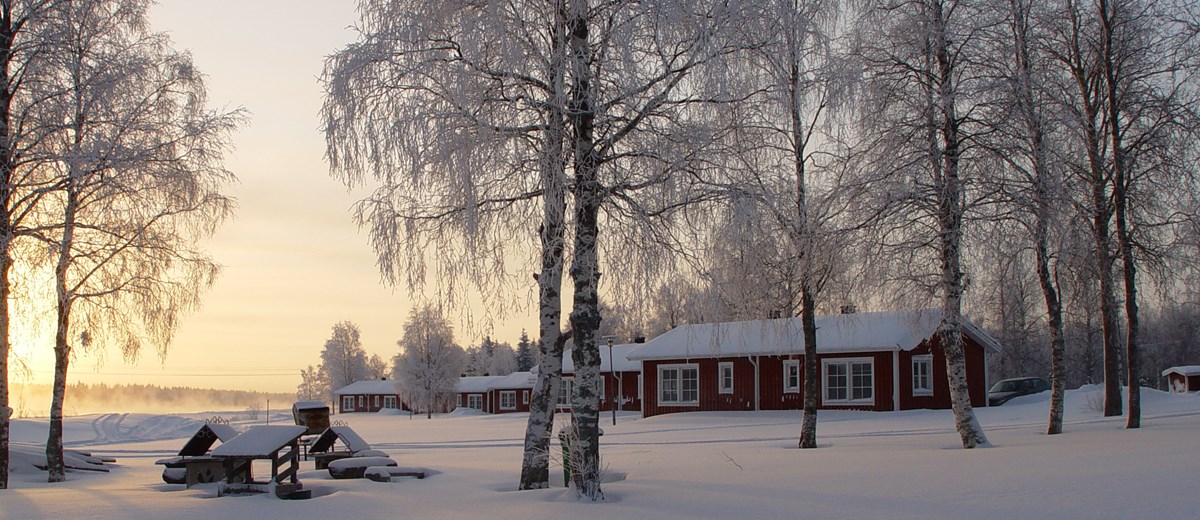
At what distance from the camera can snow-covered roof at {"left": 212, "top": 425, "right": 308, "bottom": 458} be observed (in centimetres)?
1278

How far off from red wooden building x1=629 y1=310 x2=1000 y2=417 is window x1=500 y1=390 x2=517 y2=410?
30.5 metres

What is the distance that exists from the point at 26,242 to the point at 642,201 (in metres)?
11.7

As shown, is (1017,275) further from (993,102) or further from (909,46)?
(909,46)

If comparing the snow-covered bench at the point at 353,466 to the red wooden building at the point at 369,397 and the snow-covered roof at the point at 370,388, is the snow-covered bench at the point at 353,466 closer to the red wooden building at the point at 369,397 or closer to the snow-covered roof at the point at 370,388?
the red wooden building at the point at 369,397

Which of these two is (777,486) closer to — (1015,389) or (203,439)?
(203,439)

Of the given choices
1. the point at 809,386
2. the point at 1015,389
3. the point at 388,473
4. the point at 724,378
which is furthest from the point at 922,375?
the point at 388,473

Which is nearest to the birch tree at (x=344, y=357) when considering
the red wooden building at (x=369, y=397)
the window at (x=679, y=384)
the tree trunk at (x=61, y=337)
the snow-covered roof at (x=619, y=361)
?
the red wooden building at (x=369, y=397)

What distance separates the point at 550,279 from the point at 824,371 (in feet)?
86.9

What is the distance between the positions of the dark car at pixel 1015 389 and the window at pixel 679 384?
507 inches

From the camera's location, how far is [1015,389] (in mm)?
39906

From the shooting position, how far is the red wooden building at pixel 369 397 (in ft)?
284

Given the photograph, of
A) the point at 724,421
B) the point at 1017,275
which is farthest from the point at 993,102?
the point at 724,421

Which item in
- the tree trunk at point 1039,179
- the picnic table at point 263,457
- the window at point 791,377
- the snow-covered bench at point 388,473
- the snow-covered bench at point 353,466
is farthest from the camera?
A: the window at point 791,377

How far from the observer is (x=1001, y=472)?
1160cm
